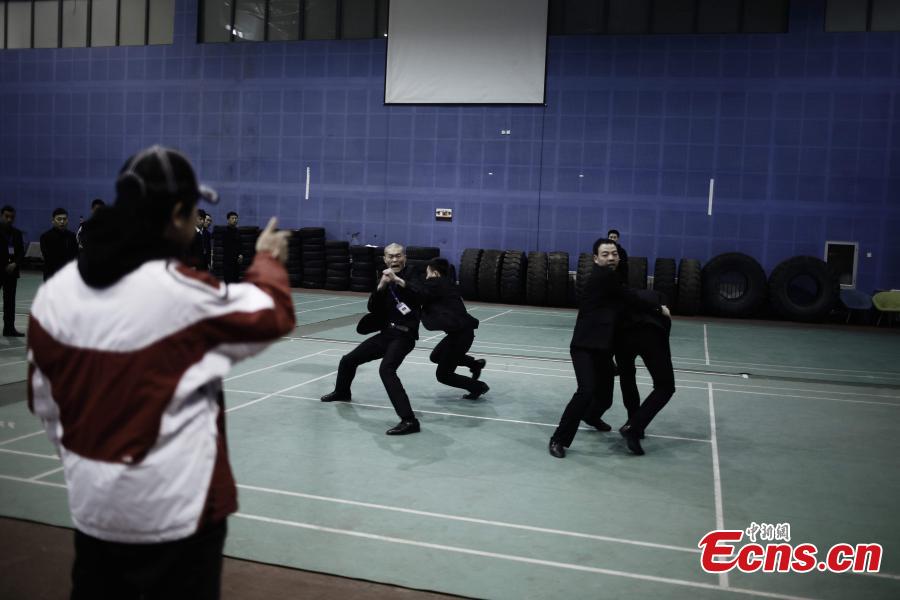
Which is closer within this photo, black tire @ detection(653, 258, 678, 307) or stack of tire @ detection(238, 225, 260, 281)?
black tire @ detection(653, 258, 678, 307)

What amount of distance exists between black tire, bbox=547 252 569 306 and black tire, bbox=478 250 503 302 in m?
1.51

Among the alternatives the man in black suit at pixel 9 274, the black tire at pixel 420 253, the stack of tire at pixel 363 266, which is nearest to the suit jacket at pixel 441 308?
the man in black suit at pixel 9 274

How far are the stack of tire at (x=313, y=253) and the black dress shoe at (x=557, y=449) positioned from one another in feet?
59.8

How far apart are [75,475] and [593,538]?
3.93 meters

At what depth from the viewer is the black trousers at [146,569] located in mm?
2217

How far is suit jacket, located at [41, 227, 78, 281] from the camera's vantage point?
1348 cm

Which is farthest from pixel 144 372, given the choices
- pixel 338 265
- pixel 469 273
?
pixel 338 265

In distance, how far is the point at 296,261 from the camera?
25062 mm

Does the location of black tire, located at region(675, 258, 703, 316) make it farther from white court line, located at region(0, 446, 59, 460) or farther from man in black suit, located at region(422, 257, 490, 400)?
white court line, located at region(0, 446, 59, 460)

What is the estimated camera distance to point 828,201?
21.6 m

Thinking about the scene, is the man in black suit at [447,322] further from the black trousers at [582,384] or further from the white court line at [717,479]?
the white court line at [717,479]

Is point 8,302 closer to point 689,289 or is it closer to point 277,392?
point 277,392

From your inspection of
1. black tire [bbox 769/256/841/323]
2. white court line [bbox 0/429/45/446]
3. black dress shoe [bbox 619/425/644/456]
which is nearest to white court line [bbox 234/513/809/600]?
black dress shoe [bbox 619/425/644/456]

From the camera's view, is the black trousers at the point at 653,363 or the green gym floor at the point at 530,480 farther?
the black trousers at the point at 653,363
